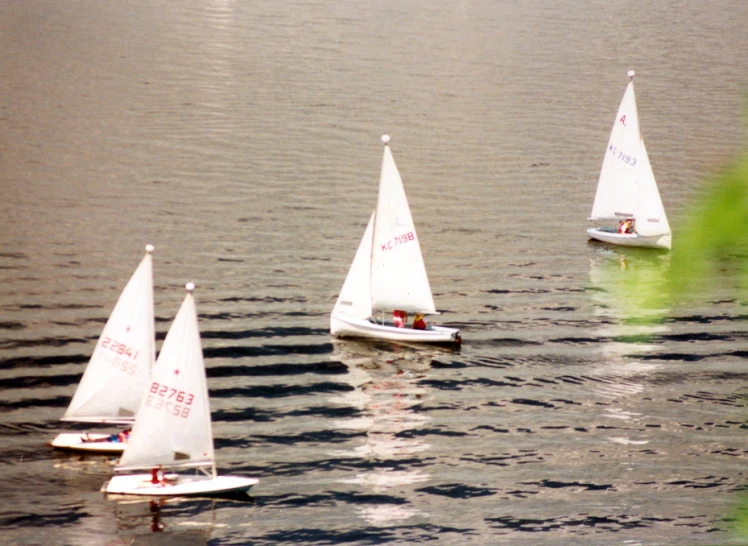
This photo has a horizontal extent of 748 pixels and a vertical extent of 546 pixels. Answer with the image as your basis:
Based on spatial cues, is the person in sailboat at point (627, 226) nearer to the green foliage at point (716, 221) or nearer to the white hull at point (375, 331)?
the white hull at point (375, 331)

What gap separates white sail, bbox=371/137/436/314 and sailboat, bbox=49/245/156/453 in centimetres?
1673

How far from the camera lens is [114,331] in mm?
39438

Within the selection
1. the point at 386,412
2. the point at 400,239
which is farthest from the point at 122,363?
the point at 400,239

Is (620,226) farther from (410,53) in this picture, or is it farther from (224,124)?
(410,53)

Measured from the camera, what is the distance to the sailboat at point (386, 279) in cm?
5391

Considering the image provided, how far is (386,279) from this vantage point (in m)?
54.9

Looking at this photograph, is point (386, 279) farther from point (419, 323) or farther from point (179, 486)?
point (179, 486)

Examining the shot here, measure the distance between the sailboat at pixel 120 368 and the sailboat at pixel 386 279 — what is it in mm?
15324

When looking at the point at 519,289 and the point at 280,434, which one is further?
the point at 519,289

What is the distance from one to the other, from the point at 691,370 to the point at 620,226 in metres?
26.8

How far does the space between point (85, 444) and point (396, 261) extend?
19161mm

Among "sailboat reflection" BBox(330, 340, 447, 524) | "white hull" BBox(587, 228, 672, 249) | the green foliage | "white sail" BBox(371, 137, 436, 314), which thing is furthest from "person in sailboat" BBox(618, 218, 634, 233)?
the green foliage

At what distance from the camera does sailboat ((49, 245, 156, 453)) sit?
39.2 meters

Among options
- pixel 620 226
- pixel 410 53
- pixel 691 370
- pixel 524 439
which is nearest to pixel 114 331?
pixel 524 439
